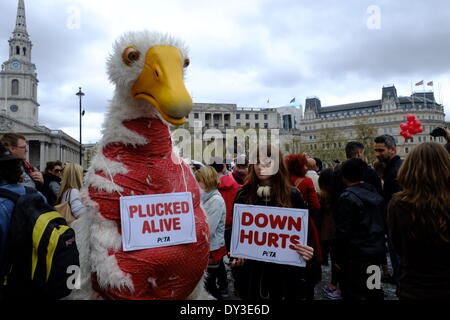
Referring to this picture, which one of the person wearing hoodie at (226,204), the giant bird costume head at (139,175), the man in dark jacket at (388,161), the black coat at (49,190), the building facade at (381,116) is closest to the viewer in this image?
the giant bird costume head at (139,175)

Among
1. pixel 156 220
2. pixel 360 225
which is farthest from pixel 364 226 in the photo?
pixel 156 220

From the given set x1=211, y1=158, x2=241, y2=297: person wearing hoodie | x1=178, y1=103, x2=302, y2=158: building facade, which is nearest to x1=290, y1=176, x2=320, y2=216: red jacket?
x1=211, y1=158, x2=241, y2=297: person wearing hoodie

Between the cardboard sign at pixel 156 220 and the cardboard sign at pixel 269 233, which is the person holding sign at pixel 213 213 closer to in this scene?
the cardboard sign at pixel 269 233

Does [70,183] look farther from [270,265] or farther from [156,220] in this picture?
[270,265]

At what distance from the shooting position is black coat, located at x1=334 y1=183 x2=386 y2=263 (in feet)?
13.6

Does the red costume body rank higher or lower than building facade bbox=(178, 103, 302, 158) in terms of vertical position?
lower

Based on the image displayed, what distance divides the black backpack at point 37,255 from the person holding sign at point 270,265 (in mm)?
1738

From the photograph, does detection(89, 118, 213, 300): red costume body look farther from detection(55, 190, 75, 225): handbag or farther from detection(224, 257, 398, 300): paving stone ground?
detection(224, 257, 398, 300): paving stone ground

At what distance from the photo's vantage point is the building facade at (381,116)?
90125 millimetres

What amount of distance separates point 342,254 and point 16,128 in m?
79.9

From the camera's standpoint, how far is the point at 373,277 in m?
4.12

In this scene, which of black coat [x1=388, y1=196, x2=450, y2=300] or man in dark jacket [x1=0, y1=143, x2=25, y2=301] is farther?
black coat [x1=388, y1=196, x2=450, y2=300]

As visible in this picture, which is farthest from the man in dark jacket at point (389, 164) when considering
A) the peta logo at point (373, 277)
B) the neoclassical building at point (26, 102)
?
the neoclassical building at point (26, 102)

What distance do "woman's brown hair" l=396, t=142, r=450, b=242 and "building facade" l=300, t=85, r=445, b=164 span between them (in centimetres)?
8248
